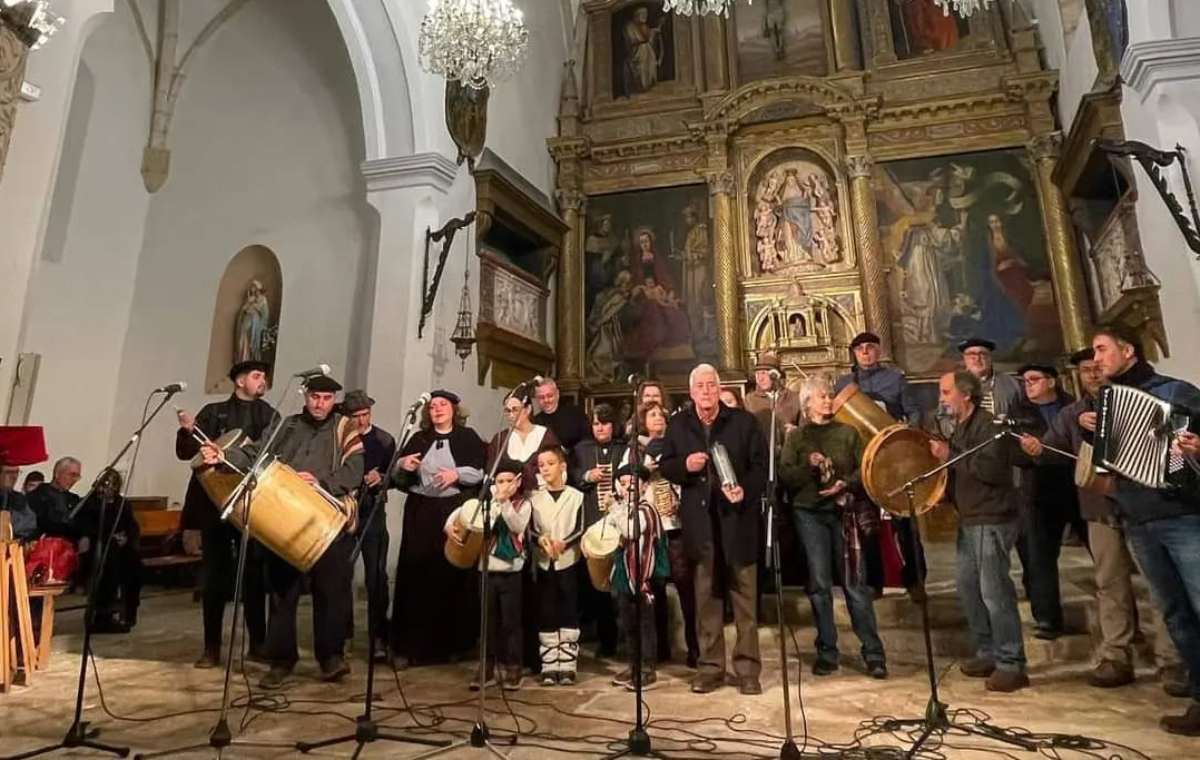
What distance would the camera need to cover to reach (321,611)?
407cm

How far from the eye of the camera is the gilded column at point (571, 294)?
10094 millimetres

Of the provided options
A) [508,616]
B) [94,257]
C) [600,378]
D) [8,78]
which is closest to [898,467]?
[508,616]

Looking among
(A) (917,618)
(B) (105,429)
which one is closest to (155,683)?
(A) (917,618)

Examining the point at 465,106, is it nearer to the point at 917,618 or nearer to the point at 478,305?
Answer: the point at 478,305

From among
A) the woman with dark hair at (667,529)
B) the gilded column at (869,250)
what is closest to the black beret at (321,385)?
the woman with dark hair at (667,529)

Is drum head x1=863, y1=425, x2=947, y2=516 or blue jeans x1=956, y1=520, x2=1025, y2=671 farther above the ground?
drum head x1=863, y1=425, x2=947, y2=516

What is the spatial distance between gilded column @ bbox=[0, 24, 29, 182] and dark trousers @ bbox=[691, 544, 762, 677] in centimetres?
409

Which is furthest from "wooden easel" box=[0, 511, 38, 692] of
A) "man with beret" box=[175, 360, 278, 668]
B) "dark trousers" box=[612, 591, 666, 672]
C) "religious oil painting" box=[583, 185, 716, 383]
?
"religious oil painting" box=[583, 185, 716, 383]

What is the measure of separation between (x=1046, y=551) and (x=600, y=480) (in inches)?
107

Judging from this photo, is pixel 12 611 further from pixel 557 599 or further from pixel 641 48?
pixel 641 48

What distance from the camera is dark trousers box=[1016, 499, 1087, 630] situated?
4.28 m

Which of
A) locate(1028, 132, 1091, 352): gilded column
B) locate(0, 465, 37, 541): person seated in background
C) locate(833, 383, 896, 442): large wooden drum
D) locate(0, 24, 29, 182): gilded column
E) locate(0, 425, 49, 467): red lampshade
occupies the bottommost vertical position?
locate(0, 465, 37, 541): person seated in background

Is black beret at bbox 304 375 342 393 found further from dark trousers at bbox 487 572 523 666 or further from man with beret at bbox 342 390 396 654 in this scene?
dark trousers at bbox 487 572 523 666

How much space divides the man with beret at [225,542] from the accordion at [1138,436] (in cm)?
446
